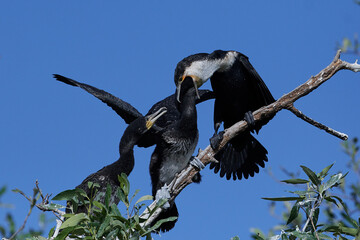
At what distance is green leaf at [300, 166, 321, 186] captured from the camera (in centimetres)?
216

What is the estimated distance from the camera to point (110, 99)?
4.52 metres

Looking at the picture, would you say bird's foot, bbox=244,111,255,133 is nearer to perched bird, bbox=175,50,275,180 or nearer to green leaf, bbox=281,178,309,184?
perched bird, bbox=175,50,275,180

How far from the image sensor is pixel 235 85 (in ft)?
14.5

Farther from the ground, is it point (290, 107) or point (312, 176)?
point (290, 107)

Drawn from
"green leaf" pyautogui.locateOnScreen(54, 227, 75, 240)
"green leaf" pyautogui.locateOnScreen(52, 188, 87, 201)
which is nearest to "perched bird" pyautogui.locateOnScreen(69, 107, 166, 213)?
"green leaf" pyautogui.locateOnScreen(52, 188, 87, 201)

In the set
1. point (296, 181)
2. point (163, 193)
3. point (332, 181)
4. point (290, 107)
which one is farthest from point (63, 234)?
point (290, 107)

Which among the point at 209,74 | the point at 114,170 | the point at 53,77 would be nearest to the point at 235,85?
the point at 209,74

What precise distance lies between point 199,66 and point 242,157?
3.73 ft

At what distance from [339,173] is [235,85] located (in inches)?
92.6

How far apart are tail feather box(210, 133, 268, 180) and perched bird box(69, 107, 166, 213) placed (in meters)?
1.08

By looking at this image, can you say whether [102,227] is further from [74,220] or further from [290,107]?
[290,107]

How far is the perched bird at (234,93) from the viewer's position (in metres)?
4.27

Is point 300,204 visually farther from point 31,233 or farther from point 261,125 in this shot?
point 261,125

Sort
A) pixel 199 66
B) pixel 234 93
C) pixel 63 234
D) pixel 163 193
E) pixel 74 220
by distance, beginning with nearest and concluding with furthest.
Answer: pixel 63 234, pixel 74 220, pixel 163 193, pixel 199 66, pixel 234 93
